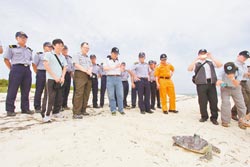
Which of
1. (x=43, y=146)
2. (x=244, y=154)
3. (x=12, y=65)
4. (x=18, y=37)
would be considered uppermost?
(x=18, y=37)

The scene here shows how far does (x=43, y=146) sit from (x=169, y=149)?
1.82 meters

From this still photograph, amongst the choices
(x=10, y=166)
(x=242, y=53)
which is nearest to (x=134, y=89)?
(x=242, y=53)

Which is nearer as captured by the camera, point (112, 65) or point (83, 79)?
point (83, 79)

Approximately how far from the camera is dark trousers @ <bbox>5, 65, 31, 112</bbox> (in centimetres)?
453

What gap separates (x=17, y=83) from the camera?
15.1 feet

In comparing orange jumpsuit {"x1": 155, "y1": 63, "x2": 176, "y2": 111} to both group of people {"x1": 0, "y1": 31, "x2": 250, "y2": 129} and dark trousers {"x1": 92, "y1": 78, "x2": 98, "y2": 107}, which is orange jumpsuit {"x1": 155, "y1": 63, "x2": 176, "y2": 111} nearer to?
group of people {"x1": 0, "y1": 31, "x2": 250, "y2": 129}

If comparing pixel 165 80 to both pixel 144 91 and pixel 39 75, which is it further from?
pixel 39 75

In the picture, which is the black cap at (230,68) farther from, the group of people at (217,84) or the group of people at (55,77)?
the group of people at (55,77)

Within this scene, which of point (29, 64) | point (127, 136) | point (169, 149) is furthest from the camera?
point (29, 64)

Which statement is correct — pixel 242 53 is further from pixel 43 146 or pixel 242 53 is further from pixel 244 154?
pixel 43 146

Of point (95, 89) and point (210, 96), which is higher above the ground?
point (95, 89)

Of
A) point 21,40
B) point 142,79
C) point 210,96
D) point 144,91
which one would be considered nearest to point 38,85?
point 21,40

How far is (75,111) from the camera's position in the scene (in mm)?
4418

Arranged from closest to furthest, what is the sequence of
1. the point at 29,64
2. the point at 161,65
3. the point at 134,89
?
the point at 29,64 < the point at 161,65 < the point at 134,89
